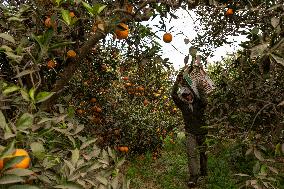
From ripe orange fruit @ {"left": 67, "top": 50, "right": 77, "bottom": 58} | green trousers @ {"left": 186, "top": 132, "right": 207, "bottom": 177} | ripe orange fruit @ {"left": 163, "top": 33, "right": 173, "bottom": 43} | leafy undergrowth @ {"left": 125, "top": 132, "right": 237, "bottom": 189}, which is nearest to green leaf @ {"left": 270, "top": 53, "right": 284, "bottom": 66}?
ripe orange fruit @ {"left": 67, "top": 50, "right": 77, "bottom": 58}

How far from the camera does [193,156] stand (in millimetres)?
6852

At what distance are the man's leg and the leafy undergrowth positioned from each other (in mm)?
185

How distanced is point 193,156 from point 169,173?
4.43ft

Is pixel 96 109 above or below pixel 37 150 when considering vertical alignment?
above

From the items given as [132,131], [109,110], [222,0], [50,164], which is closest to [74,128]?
[50,164]

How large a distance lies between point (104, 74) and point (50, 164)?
15.7ft

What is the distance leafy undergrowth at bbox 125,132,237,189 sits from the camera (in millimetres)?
7078

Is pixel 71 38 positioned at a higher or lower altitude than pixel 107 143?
higher

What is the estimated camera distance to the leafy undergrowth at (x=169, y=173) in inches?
279

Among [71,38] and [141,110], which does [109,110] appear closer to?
[141,110]

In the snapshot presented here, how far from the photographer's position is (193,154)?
→ 22.4 ft

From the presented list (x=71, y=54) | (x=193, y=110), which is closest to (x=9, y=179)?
(x=71, y=54)

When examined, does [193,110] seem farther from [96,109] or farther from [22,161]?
[22,161]

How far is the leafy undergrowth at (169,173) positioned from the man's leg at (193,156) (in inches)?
7.3
